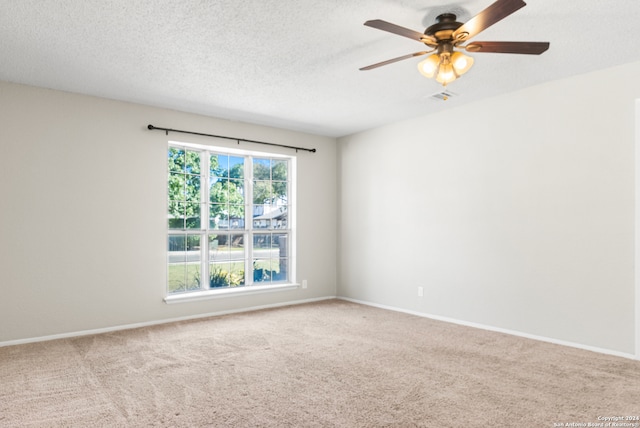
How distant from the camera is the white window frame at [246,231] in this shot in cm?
504

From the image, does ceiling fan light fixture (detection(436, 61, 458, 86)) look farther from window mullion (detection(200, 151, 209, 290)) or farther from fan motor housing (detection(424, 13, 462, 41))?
window mullion (detection(200, 151, 209, 290))

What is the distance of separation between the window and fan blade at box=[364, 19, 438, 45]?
343 centimetres

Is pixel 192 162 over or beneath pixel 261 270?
over

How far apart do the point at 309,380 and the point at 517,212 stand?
2.80 metres

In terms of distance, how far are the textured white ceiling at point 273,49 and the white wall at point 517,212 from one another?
38 cm

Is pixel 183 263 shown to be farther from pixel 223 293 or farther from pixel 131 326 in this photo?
pixel 131 326

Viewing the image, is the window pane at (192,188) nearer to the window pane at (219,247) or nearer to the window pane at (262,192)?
the window pane at (219,247)

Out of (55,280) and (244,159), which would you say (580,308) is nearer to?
(244,159)

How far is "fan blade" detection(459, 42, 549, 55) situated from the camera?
8.20 feet

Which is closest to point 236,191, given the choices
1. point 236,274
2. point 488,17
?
point 236,274

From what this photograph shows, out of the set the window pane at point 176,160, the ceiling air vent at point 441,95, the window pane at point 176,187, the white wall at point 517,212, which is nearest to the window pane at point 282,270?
the white wall at point 517,212

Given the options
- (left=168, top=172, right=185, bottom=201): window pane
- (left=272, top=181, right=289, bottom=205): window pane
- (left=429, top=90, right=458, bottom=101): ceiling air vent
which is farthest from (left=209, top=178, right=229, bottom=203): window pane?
(left=429, top=90, right=458, bottom=101): ceiling air vent

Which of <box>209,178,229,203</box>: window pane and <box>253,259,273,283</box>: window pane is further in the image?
<box>253,259,273,283</box>: window pane

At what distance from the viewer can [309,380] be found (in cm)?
297
